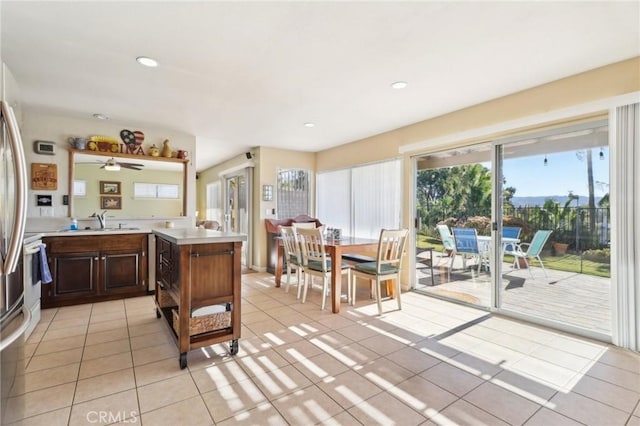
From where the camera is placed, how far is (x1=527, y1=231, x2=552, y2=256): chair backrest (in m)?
3.11

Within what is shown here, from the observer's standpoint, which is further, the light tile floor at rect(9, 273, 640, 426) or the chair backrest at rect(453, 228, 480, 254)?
the chair backrest at rect(453, 228, 480, 254)

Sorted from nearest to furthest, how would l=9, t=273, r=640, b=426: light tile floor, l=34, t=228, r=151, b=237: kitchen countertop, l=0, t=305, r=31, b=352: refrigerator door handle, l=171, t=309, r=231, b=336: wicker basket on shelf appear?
l=0, t=305, r=31, b=352: refrigerator door handle < l=9, t=273, r=640, b=426: light tile floor < l=171, t=309, r=231, b=336: wicker basket on shelf < l=34, t=228, r=151, b=237: kitchen countertop

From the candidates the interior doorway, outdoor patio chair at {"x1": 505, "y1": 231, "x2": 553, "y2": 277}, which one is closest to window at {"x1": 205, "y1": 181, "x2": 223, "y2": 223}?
the interior doorway

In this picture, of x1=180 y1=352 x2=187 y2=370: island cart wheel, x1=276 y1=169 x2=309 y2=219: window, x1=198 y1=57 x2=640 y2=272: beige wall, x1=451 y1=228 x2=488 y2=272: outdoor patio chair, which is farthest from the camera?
x1=276 y1=169 x2=309 y2=219: window

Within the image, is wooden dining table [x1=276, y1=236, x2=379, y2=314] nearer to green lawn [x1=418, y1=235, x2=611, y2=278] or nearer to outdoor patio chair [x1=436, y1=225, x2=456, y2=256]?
outdoor patio chair [x1=436, y1=225, x2=456, y2=256]

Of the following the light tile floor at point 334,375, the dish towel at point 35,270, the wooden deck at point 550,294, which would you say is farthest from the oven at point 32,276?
the wooden deck at point 550,294

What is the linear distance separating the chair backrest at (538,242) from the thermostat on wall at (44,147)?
5982 millimetres

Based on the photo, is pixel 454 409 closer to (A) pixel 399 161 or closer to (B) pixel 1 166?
(B) pixel 1 166

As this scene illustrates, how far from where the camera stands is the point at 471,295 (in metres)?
3.78

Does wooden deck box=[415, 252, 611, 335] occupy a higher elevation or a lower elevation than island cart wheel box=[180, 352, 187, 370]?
higher

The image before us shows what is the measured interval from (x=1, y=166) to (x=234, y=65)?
183 cm

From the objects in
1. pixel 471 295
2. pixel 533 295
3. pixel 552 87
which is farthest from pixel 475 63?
pixel 471 295

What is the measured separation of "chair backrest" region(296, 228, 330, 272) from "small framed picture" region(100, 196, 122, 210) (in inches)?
110

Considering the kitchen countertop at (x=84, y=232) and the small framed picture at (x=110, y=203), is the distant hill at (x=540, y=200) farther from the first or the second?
the small framed picture at (x=110, y=203)
